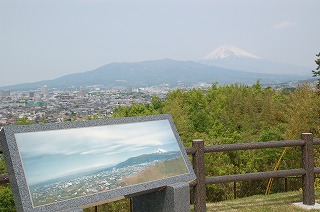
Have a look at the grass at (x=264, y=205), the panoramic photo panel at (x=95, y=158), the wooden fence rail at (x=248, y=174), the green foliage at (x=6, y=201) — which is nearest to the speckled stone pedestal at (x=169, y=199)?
the panoramic photo panel at (x=95, y=158)

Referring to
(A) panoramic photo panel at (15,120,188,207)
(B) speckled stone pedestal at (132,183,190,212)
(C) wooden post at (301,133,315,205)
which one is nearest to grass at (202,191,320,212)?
(C) wooden post at (301,133,315,205)

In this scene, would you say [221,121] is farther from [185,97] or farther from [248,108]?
[185,97]

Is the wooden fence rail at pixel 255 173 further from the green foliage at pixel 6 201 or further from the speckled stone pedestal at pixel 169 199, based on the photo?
the green foliage at pixel 6 201

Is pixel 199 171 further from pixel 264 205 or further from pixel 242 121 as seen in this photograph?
pixel 242 121

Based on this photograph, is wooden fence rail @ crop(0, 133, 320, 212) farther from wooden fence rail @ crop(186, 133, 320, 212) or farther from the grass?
the grass

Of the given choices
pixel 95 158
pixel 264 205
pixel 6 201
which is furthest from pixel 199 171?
pixel 6 201
